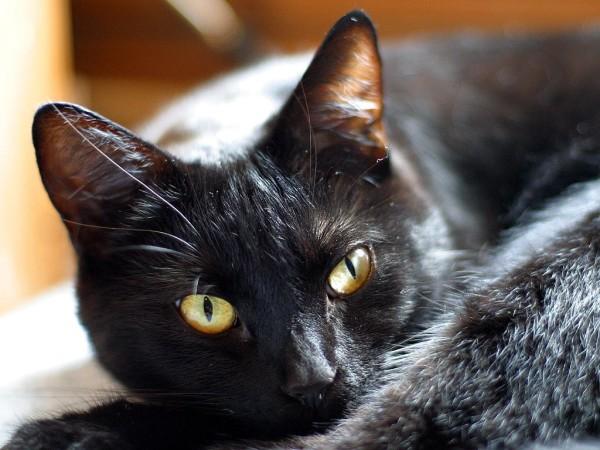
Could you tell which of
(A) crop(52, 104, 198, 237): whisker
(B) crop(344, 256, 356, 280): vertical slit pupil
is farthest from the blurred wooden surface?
(B) crop(344, 256, 356, 280): vertical slit pupil

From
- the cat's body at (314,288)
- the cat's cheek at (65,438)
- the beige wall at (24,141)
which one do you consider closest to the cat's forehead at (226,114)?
the cat's body at (314,288)

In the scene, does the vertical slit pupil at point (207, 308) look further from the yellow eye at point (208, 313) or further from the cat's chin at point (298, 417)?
the cat's chin at point (298, 417)

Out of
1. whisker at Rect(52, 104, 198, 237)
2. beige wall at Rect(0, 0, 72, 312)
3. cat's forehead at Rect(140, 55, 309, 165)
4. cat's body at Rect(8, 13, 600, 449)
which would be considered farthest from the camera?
beige wall at Rect(0, 0, 72, 312)

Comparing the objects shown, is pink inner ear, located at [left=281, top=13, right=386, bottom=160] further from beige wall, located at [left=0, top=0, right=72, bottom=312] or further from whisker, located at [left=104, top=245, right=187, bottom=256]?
beige wall, located at [left=0, top=0, right=72, bottom=312]

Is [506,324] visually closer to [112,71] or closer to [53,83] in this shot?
[53,83]

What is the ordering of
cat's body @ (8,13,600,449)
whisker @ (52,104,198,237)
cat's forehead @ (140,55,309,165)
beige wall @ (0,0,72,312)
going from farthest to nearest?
beige wall @ (0,0,72,312) → cat's forehead @ (140,55,309,165) → whisker @ (52,104,198,237) → cat's body @ (8,13,600,449)

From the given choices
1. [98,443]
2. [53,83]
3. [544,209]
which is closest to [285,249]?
[98,443]
